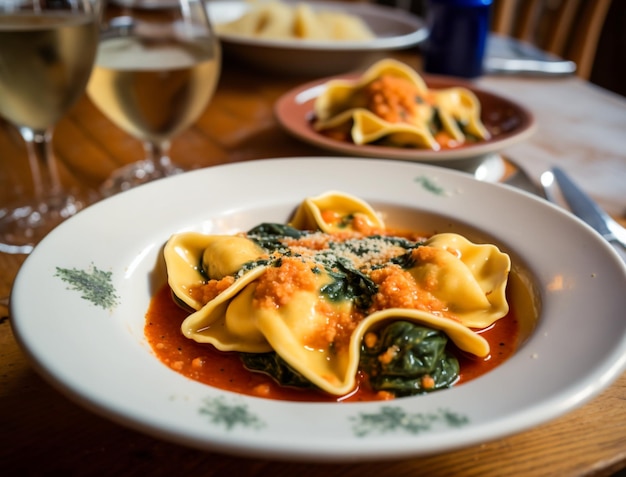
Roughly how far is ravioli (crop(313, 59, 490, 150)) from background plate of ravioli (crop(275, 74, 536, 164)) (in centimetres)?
6

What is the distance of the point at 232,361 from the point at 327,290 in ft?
0.96

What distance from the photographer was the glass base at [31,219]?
2244 mm

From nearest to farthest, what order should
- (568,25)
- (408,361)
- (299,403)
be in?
(299,403) < (408,361) < (568,25)

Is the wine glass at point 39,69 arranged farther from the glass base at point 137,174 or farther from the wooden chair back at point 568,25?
the wooden chair back at point 568,25

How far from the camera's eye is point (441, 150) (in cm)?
251

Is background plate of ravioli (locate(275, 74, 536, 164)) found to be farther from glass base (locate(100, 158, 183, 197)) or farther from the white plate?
glass base (locate(100, 158, 183, 197))

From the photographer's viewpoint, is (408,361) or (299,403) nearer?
(299,403)

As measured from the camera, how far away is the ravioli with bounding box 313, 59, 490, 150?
9.43 ft

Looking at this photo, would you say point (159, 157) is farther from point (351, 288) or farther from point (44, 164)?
point (351, 288)

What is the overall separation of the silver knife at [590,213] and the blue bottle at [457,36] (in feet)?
5.04

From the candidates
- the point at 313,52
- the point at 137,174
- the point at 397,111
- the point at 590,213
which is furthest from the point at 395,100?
the point at 137,174

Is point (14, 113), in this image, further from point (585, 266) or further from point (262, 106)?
→ point (585, 266)

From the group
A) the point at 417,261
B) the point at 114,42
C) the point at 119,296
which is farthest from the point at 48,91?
the point at 417,261

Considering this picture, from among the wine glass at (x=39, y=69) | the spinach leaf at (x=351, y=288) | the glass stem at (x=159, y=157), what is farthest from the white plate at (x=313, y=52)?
the spinach leaf at (x=351, y=288)
